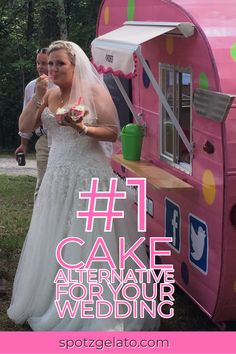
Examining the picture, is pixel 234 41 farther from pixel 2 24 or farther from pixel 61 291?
pixel 2 24

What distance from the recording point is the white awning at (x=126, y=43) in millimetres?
3406

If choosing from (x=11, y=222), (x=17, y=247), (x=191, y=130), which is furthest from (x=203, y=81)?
(x=11, y=222)

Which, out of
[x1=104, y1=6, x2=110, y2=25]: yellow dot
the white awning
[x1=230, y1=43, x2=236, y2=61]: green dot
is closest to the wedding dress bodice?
the white awning

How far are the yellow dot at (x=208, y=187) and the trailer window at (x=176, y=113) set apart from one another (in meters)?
0.28

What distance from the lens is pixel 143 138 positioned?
4457mm

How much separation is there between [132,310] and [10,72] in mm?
13567

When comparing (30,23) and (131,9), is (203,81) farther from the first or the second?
(30,23)

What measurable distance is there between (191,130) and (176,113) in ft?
1.19

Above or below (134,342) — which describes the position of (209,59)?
above

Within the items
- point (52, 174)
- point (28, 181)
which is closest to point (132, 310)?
point (52, 174)

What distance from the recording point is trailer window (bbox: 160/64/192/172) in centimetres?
369

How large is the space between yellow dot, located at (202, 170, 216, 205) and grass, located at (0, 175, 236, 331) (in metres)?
0.87

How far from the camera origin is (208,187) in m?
3.34

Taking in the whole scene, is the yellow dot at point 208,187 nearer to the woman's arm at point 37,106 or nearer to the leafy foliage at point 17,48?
the woman's arm at point 37,106
